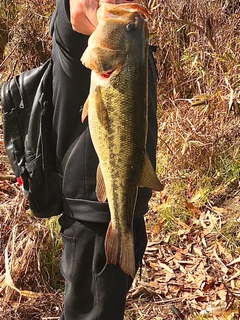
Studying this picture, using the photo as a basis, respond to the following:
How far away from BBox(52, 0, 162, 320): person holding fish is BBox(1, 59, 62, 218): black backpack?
6cm

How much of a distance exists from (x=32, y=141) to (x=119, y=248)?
771 millimetres

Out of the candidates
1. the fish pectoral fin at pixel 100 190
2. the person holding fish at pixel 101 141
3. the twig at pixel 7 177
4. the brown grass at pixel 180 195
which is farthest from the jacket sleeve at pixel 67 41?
the twig at pixel 7 177

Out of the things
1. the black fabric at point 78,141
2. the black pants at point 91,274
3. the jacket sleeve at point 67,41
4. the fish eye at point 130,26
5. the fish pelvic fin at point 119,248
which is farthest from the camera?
the black pants at point 91,274

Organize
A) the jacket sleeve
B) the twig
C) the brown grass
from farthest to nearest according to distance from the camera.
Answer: the twig → the brown grass → the jacket sleeve

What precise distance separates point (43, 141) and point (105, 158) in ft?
2.12

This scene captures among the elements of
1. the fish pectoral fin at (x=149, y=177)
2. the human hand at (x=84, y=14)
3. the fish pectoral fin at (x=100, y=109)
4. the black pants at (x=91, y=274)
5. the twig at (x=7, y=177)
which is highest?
the human hand at (x=84, y=14)

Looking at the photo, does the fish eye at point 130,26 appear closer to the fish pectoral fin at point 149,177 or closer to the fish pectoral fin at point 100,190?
the fish pectoral fin at point 149,177

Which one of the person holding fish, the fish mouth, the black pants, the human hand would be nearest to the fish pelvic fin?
the person holding fish

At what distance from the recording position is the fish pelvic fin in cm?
211

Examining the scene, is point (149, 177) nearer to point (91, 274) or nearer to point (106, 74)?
point (106, 74)

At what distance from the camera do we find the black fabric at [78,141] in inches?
89.0

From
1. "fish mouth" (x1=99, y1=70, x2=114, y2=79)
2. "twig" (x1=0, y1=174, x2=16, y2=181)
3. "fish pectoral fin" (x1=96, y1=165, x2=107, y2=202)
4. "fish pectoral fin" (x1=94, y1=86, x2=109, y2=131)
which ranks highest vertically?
"fish mouth" (x1=99, y1=70, x2=114, y2=79)

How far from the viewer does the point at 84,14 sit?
1.87 meters

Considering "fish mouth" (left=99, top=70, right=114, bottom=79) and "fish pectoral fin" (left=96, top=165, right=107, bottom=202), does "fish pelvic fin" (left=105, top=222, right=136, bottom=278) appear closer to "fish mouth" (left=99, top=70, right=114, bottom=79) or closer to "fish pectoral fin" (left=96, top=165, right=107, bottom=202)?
"fish pectoral fin" (left=96, top=165, right=107, bottom=202)
